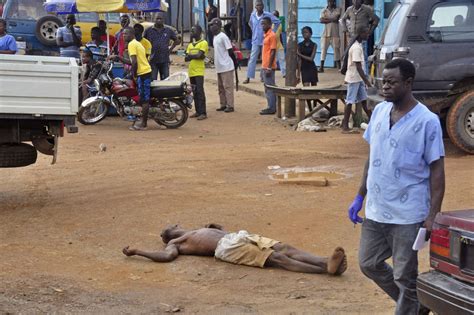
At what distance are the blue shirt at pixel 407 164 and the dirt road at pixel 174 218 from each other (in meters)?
1.36

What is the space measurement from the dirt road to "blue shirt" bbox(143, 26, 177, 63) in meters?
3.00

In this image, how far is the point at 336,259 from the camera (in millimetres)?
6613

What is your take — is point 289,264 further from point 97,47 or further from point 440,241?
point 97,47

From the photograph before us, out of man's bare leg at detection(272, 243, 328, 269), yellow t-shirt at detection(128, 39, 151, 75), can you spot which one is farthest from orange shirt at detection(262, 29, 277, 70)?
→ man's bare leg at detection(272, 243, 328, 269)

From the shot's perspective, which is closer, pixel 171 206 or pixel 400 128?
pixel 400 128

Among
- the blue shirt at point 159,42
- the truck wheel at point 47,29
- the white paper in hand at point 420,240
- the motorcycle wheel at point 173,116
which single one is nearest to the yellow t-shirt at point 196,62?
the blue shirt at point 159,42

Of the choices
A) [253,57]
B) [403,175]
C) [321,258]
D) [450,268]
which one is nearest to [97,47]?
[253,57]

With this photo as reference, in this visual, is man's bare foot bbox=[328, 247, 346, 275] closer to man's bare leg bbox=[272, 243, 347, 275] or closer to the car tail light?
man's bare leg bbox=[272, 243, 347, 275]

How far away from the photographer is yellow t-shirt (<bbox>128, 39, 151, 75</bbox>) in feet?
49.0

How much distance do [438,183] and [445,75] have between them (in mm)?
7108

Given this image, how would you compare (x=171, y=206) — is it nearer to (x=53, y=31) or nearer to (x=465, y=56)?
(x=465, y=56)

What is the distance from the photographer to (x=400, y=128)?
4855 mm

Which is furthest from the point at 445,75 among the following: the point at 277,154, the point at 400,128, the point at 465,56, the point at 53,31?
the point at 53,31

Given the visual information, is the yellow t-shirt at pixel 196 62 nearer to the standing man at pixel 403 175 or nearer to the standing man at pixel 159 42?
Result: the standing man at pixel 159 42
